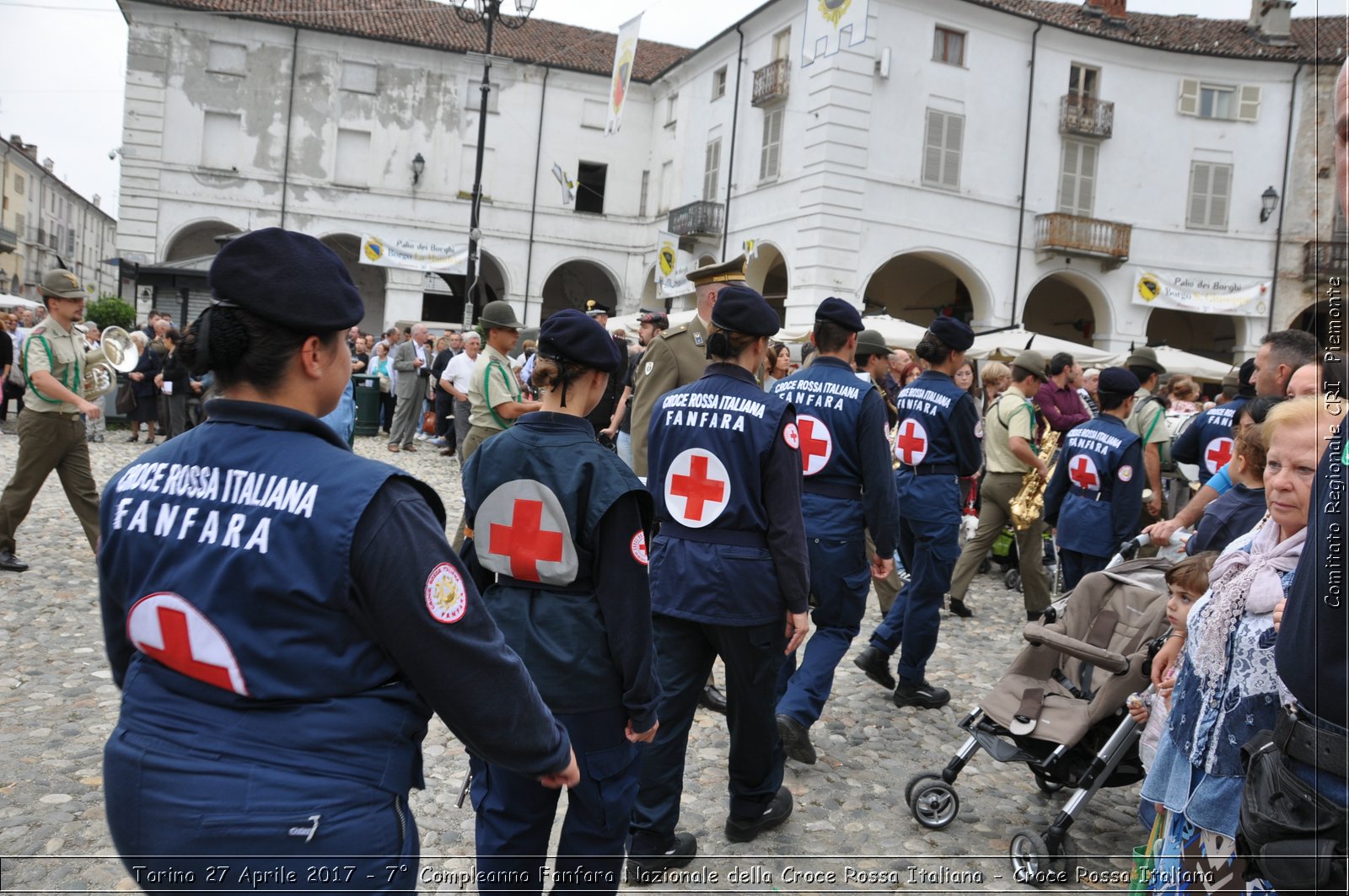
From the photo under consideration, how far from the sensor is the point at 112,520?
1879 mm

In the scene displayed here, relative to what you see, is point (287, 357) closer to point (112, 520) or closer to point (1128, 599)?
point (112, 520)

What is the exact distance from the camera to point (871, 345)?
8.88 m

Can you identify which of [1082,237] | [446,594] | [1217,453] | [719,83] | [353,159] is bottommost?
[446,594]

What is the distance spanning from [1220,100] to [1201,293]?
17.2 ft

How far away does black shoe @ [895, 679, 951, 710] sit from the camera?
6.11m

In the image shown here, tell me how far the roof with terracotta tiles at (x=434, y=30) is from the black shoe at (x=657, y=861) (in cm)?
3361

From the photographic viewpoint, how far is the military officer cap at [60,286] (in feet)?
24.1

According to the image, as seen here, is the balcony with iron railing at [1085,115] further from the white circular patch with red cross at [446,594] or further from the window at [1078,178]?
the white circular patch with red cross at [446,594]

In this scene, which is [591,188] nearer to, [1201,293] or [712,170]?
[712,170]

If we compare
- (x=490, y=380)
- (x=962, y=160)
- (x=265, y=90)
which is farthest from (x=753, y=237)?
(x=490, y=380)

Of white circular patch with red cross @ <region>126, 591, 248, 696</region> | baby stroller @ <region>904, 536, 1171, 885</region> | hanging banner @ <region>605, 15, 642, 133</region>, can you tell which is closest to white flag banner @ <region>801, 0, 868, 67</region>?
hanging banner @ <region>605, 15, 642, 133</region>

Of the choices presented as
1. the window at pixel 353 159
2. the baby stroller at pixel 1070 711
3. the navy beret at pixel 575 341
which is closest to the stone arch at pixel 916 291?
the window at pixel 353 159

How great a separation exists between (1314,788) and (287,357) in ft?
6.82

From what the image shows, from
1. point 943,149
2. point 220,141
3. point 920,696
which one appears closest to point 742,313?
point 920,696
